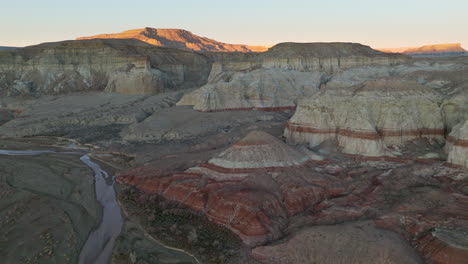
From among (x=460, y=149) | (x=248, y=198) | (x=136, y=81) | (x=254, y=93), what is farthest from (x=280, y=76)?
(x=248, y=198)

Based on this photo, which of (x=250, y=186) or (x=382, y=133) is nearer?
(x=250, y=186)

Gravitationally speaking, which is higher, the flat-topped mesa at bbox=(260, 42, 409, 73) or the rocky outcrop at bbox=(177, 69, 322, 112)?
the flat-topped mesa at bbox=(260, 42, 409, 73)

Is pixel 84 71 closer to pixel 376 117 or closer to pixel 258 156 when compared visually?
pixel 258 156

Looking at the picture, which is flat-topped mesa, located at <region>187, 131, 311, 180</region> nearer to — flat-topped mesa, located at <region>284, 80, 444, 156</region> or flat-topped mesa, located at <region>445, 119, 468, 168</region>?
flat-topped mesa, located at <region>284, 80, 444, 156</region>

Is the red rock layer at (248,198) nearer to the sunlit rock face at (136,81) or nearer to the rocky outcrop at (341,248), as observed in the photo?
the rocky outcrop at (341,248)

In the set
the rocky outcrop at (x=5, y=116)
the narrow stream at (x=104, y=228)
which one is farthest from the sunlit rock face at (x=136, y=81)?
the narrow stream at (x=104, y=228)

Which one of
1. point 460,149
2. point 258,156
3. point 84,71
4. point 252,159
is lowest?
point 252,159

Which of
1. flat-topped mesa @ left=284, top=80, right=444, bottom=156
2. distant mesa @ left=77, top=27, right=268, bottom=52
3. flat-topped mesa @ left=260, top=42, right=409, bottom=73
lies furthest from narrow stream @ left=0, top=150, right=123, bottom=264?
distant mesa @ left=77, top=27, right=268, bottom=52
